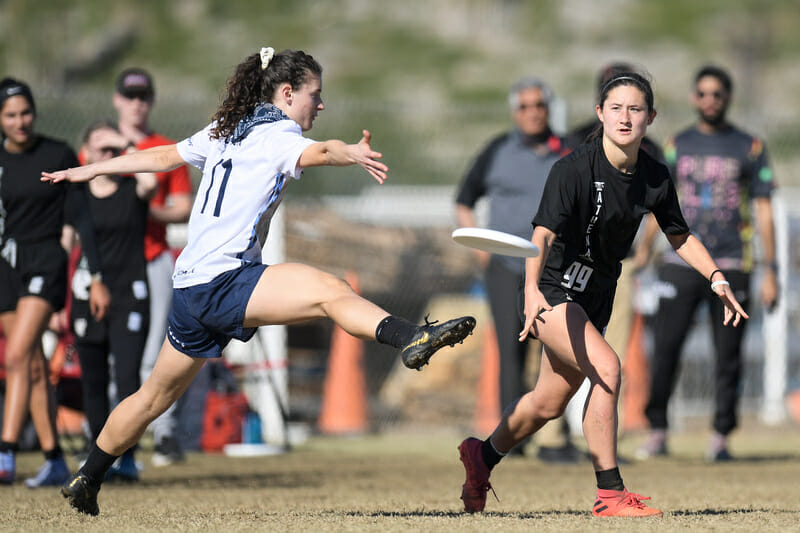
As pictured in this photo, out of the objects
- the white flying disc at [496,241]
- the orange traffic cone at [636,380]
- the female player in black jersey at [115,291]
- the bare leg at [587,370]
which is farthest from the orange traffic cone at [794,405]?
the white flying disc at [496,241]

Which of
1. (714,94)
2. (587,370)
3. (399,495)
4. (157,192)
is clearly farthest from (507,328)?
(587,370)

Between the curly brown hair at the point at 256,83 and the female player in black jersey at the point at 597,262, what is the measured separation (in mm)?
1147

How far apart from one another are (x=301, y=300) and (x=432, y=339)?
63cm

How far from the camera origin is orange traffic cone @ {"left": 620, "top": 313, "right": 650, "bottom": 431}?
1270 cm

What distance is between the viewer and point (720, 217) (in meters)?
9.23

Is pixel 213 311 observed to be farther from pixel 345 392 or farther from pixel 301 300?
pixel 345 392

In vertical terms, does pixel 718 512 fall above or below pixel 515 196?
below

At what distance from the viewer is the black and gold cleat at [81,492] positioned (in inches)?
227

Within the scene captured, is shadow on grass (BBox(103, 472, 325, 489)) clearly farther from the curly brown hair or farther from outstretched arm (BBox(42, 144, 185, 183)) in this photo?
the curly brown hair

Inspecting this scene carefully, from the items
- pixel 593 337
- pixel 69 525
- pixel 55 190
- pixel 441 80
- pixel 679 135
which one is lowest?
pixel 69 525

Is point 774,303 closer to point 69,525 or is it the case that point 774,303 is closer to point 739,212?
point 739,212

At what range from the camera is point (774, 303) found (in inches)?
372

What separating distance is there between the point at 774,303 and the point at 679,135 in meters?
1.38

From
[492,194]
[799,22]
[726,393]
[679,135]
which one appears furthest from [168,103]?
[799,22]
